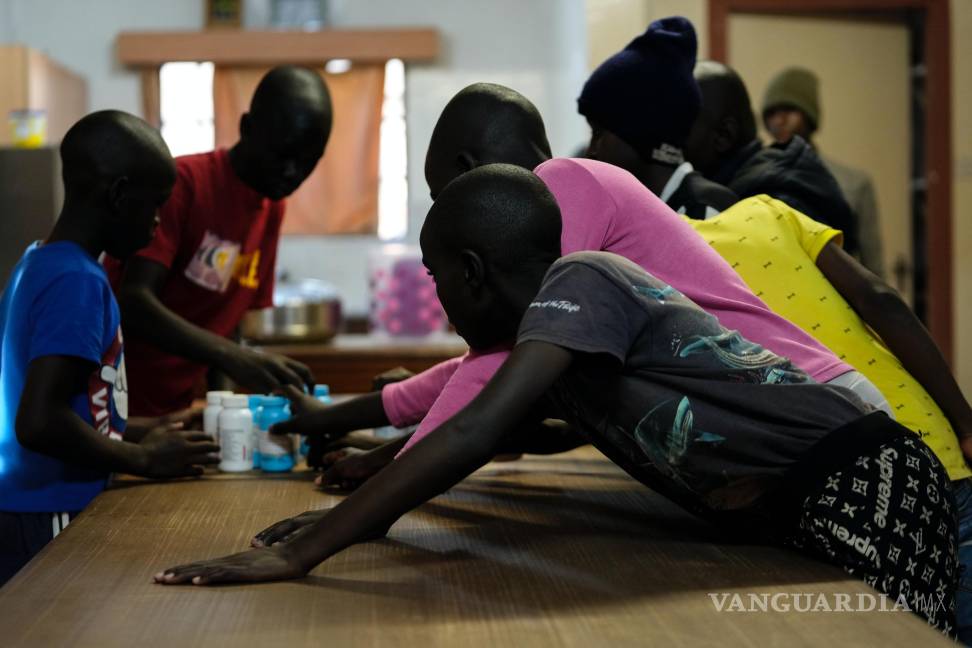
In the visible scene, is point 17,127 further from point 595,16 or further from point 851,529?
point 851,529

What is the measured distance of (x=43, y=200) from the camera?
4816mm

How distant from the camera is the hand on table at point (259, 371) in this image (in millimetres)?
2186

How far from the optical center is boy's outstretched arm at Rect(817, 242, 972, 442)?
1731 millimetres

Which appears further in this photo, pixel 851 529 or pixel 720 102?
pixel 720 102

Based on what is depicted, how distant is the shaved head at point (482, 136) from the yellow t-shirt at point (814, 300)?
36 centimetres

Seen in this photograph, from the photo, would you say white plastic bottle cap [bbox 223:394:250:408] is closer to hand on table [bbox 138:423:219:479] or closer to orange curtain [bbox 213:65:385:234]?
hand on table [bbox 138:423:219:479]

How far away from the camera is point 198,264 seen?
8.35 feet

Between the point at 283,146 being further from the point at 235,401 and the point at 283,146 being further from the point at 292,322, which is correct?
the point at 292,322

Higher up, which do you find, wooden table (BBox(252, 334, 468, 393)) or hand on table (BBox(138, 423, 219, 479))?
hand on table (BBox(138, 423, 219, 479))

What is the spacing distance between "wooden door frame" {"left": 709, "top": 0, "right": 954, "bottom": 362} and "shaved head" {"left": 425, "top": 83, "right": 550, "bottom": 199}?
3.69 m

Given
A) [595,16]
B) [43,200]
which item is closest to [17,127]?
[43,200]

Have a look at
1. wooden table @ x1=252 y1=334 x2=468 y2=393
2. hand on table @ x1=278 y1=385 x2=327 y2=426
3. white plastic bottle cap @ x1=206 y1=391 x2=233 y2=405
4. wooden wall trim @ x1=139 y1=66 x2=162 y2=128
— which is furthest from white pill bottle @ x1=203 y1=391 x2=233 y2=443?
wooden wall trim @ x1=139 y1=66 x2=162 y2=128

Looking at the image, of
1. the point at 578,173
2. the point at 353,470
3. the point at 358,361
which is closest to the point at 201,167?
the point at 353,470

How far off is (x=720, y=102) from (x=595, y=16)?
2.60 metres
